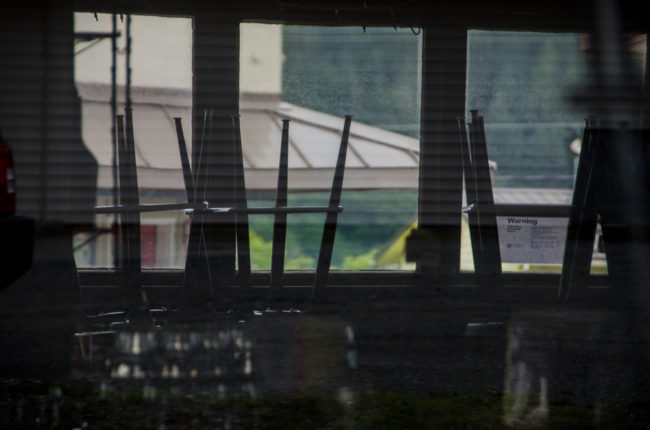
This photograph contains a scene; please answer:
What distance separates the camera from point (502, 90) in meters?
4.86

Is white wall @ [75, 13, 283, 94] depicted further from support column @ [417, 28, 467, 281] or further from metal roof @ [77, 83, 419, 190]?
support column @ [417, 28, 467, 281]

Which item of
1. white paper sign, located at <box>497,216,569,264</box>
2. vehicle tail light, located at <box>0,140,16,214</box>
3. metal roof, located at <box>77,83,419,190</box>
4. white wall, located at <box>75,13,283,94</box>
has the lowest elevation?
white paper sign, located at <box>497,216,569,264</box>

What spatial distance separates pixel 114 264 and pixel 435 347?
2520 mm

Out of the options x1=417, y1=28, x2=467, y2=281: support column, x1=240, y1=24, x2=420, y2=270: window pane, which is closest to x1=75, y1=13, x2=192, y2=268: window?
x1=240, y1=24, x2=420, y2=270: window pane

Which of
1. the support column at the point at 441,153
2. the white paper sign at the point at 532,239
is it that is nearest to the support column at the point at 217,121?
the support column at the point at 441,153

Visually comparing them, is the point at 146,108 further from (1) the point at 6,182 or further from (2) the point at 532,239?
(2) the point at 532,239

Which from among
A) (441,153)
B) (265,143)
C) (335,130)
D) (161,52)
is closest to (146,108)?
(161,52)

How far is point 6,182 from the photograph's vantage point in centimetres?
368

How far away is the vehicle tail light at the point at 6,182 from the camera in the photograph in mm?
3668

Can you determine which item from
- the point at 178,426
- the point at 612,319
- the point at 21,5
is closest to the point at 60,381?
the point at 178,426

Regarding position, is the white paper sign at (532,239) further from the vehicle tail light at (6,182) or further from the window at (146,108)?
the vehicle tail light at (6,182)

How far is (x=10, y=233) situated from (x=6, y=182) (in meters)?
0.26

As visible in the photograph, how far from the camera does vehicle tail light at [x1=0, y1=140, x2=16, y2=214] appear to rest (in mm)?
3668

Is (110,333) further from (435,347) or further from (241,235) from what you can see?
(435,347)
